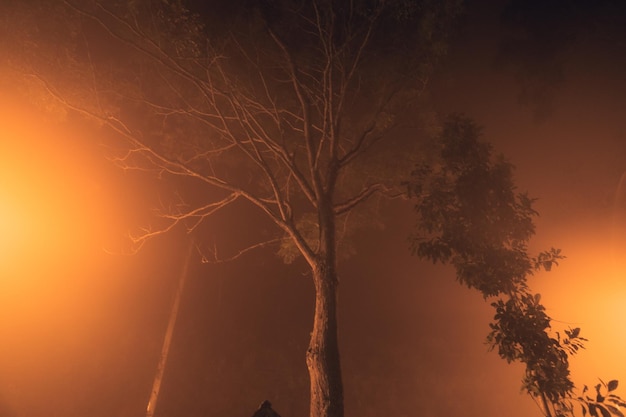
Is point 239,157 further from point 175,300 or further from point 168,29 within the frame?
point 175,300

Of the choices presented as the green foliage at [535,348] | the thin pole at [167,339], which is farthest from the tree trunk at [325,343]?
the thin pole at [167,339]

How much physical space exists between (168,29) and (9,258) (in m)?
11.4

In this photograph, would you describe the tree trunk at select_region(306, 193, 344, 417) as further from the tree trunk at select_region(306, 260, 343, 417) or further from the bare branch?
the bare branch

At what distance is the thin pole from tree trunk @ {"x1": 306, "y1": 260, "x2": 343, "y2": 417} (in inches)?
400

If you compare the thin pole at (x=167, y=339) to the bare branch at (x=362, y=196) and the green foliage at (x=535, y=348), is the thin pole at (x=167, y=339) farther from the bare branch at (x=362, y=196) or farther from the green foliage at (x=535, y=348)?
the green foliage at (x=535, y=348)

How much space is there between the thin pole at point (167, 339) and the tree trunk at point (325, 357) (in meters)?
10.2

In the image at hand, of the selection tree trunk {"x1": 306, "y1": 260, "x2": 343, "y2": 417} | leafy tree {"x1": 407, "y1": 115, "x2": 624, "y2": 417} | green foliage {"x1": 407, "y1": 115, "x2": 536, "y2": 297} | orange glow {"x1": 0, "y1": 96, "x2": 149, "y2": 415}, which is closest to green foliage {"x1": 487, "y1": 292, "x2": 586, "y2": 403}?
leafy tree {"x1": 407, "y1": 115, "x2": 624, "y2": 417}

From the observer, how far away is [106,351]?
14320mm

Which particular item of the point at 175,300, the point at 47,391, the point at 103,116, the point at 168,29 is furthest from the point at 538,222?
the point at 47,391

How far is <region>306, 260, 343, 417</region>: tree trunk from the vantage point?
4543 millimetres

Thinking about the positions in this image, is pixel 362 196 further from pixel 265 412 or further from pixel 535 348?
pixel 265 412

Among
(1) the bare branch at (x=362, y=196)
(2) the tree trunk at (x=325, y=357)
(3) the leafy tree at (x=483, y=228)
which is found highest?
(1) the bare branch at (x=362, y=196)

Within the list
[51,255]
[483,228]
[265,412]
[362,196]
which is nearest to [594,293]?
[483,228]

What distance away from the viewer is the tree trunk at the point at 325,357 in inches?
179
